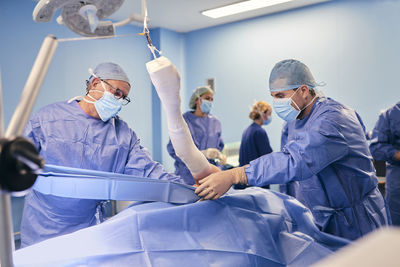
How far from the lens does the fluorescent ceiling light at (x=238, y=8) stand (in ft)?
14.2

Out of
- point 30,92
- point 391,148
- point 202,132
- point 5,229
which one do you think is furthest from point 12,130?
point 202,132

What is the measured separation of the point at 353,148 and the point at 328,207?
309 millimetres

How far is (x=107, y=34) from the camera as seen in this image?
1.00 meters

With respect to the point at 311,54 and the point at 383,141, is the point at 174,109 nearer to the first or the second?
the point at 383,141

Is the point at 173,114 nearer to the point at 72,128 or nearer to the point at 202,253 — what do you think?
the point at 202,253

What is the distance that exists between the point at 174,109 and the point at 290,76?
77cm

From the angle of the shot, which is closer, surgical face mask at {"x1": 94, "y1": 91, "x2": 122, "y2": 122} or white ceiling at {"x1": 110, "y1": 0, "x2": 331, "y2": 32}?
surgical face mask at {"x1": 94, "y1": 91, "x2": 122, "y2": 122}

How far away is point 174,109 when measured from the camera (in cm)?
133

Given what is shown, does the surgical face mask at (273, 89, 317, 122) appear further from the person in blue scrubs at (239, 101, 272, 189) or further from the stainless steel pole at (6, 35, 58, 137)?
the person in blue scrubs at (239, 101, 272, 189)

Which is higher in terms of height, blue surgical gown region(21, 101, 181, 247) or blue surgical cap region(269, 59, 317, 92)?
blue surgical cap region(269, 59, 317, 92)

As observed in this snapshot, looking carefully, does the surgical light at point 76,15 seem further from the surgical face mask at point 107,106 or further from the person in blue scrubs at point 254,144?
the person in blue scrubs at point 254,144

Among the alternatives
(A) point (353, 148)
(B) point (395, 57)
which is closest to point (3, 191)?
(A) point (353, 148)

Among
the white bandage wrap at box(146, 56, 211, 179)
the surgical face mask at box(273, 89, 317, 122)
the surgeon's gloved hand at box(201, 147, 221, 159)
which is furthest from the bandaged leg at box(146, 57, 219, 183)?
the surgeon's gloved hand at box(201, 147, 221, 159)

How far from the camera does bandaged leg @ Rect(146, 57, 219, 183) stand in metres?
1.21
